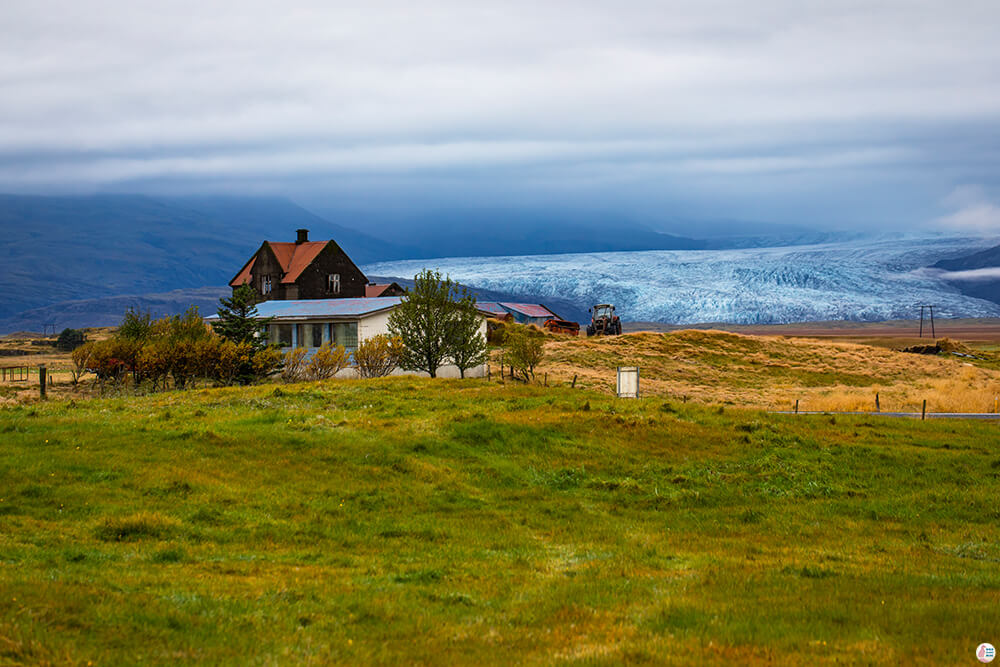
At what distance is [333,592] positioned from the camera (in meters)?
11.1

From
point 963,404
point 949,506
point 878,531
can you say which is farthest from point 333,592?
point 963,404

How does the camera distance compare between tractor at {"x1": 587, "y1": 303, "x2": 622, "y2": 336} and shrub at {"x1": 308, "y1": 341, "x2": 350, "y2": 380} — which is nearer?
shrub at {"x1": 308, "y1": 341, "x2": 350, "y2": 380}

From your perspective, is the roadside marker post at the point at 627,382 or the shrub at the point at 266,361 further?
the shrub at the point at 266,361

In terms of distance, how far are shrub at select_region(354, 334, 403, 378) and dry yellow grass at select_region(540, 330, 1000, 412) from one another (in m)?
11.9

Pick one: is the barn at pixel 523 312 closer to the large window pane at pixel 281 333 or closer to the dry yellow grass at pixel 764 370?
the dry yellow grass at pixel 764 370

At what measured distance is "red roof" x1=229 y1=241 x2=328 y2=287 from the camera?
79.6 m

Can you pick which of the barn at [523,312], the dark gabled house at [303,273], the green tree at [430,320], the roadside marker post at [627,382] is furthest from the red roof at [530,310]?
the roadside marker post at [627,382]

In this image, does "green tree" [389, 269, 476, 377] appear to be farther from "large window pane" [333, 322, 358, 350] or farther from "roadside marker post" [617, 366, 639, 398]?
"roadside marker post" [617, 366, 639, 398]

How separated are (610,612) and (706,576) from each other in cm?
267

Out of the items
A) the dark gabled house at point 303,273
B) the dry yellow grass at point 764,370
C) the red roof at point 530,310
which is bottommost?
the dry yellow grass at point 764,370

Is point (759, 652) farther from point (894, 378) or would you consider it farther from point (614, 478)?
point (894, 378)

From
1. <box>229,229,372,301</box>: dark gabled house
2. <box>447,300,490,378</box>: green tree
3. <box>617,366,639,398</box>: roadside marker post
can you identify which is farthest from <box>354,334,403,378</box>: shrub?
<box>229,229,372,301</box>: dark gabled house

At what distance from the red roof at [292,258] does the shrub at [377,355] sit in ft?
99.2

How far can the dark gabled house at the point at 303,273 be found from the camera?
79.2 meters
